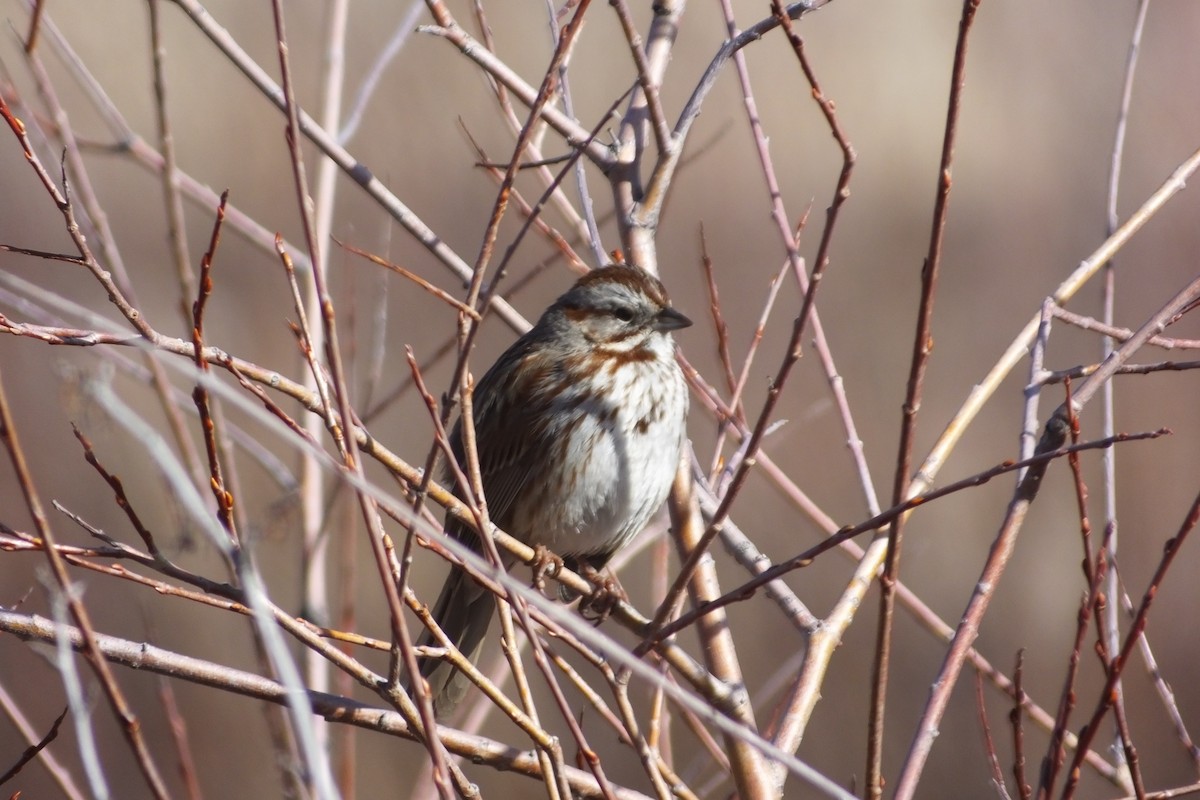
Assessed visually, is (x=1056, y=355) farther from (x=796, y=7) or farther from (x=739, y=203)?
(x=796, y=7)

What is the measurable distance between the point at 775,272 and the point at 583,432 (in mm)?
4558

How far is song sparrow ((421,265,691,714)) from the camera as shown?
338 centimetres

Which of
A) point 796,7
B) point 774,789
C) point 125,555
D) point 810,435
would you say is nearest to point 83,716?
point 125,555

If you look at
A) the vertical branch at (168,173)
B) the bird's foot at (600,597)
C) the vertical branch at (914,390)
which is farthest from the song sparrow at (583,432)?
the vertical branch at (914,390)

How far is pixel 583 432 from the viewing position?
3.49 metres

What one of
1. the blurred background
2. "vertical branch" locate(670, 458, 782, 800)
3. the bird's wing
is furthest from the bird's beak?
the blurred background

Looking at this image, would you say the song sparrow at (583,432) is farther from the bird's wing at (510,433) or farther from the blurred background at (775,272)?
the blurred background at (775,272)

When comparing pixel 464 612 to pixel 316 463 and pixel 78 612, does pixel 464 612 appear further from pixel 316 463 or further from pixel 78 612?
pixel 78 612

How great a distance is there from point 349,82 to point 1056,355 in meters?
5.05

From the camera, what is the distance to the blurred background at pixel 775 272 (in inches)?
291

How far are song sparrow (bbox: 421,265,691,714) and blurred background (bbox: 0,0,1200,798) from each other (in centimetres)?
327

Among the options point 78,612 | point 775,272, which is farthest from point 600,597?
point 775,272

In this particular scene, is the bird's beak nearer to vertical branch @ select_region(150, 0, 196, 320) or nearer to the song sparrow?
the song sparrow

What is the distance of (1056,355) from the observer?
8.65 metres
